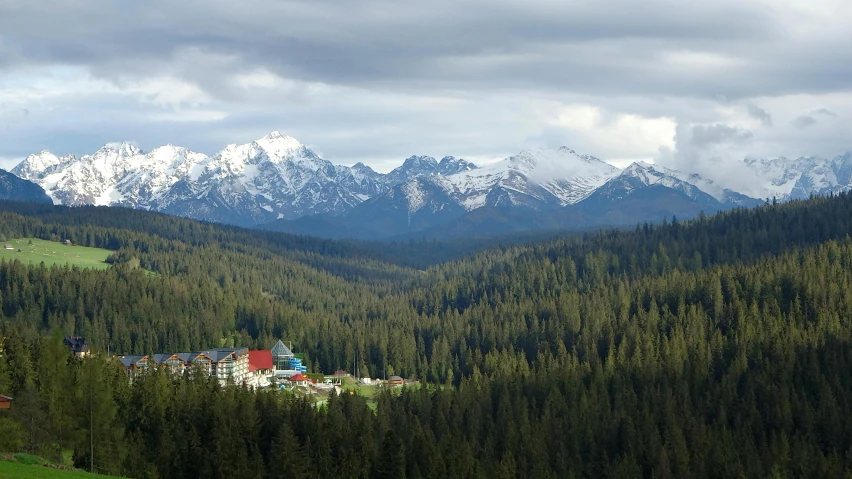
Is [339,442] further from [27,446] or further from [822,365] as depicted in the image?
[822,365]

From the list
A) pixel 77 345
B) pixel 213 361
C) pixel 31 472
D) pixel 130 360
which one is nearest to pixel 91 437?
pixel 31 472

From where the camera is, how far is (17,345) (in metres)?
129

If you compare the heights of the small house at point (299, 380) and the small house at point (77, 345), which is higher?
the small house at point (77, 345)

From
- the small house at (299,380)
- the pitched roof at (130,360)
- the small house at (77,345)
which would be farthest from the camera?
the small house at (299,380)

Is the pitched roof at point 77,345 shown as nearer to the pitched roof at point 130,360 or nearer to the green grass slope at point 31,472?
the pitched roof at point 130,360

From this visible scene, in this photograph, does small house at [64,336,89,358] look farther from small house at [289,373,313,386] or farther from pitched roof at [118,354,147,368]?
small house at [289,373,313,386]

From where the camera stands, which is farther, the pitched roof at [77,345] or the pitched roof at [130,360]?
the pitched roof at [130,360]

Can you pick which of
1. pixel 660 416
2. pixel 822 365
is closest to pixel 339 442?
pixel 660 416

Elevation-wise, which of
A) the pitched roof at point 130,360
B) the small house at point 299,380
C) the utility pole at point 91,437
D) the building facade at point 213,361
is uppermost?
the utility pole at point 91,437

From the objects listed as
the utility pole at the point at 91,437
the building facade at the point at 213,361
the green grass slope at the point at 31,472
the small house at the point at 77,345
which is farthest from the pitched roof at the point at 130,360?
the green grass slope at the point at 31,472

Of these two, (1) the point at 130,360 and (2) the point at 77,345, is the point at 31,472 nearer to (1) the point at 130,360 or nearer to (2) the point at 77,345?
(1) the point at 130,360

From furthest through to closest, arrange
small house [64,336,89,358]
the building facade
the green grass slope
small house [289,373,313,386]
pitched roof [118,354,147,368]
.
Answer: small house [289,373,313,386], the building facade, pitched roof [118,354,147,368], small house [64,336,89,358], the green grass slope

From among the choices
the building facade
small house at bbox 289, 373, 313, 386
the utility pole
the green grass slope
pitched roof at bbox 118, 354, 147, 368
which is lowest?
small house at bbox 289, 373, 313, 386

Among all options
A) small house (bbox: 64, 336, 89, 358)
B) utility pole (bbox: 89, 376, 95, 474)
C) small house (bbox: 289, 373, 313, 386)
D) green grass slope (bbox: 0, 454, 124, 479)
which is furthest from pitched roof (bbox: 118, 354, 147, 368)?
green grass slope (bbox: 0, 454, 124, 479)
